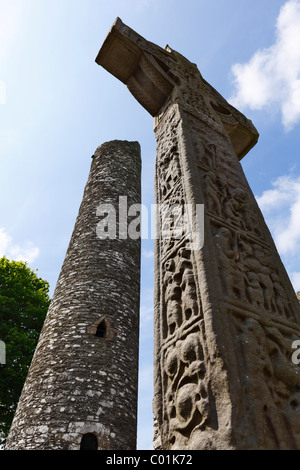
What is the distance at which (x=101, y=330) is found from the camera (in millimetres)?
7695

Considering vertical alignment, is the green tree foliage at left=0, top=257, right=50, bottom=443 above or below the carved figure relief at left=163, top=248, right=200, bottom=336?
above

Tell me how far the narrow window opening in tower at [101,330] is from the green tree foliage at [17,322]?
13.5 feet

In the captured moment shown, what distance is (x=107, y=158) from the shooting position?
1199 centimetres

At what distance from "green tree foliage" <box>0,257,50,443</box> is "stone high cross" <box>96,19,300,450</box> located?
30.2 ft

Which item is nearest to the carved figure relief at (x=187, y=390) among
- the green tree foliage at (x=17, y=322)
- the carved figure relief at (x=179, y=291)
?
A: the carved figure relief at (x=179, y=291)

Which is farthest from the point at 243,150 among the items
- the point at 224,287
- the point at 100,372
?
the point at 100,372

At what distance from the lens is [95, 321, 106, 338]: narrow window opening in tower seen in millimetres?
7559

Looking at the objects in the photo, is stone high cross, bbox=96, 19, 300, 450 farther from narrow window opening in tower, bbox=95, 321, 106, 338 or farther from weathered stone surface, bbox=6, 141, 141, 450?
narrow window opening in tower, bbox=95, 321, 106, 338

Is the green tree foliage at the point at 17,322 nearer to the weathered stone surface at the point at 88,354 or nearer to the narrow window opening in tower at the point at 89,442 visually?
the weathered stone surface at the point at 88,354

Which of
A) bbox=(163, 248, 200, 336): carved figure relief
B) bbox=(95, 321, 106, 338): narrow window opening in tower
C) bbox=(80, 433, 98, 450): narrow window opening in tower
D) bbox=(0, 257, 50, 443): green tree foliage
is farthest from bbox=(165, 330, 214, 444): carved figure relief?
bbox=(0, 257, 50, 443): green tree foliage

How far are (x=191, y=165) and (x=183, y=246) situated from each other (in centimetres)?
69

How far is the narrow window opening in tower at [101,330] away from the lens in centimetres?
756

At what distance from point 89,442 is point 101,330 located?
7.06ft

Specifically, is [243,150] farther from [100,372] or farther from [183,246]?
[100,372]
